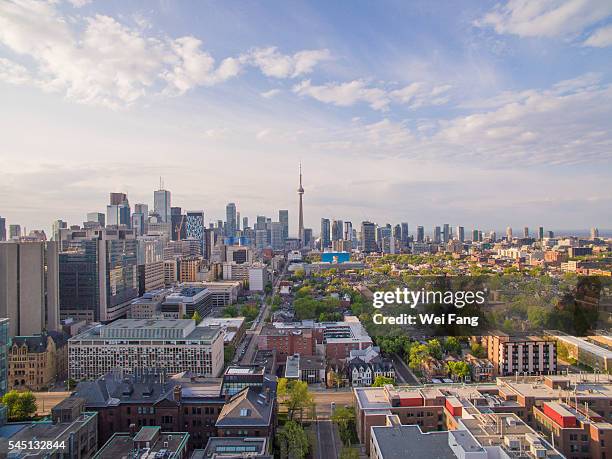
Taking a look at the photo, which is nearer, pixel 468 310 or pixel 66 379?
pixel 468 310

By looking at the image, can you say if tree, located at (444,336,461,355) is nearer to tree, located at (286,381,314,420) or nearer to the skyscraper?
tree, located at (286,381,314,420)

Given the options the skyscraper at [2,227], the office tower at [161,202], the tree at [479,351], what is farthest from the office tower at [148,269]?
the office tower at [161,202]

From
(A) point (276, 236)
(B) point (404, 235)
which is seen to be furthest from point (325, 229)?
(B) point (404, 235)

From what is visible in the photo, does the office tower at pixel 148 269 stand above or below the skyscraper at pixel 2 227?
below

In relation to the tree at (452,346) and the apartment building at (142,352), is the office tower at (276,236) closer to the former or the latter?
the tree at (452,346)

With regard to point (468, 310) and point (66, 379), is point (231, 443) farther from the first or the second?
point (66, 379)

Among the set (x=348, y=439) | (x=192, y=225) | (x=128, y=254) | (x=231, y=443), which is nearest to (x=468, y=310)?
(x=348, y=439)
